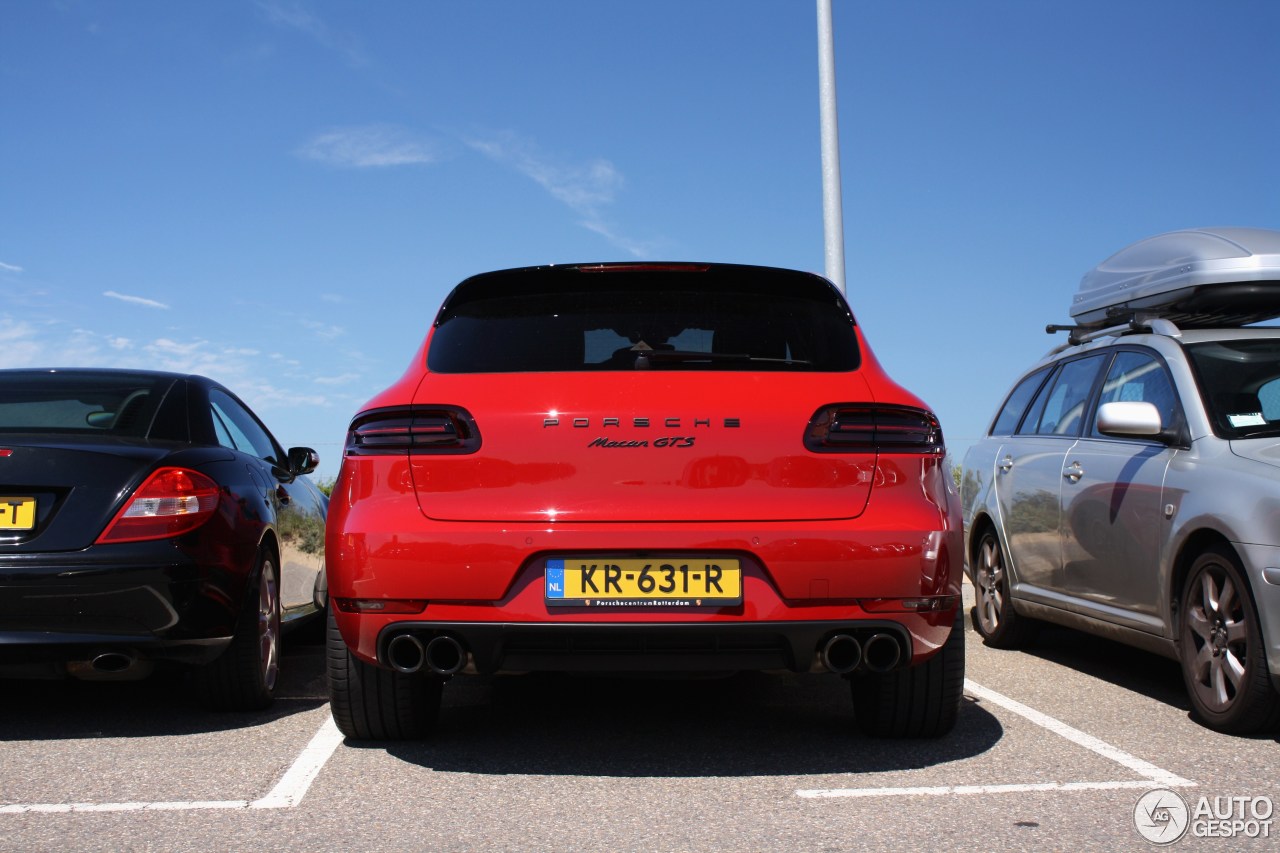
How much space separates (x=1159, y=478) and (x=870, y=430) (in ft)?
6.48

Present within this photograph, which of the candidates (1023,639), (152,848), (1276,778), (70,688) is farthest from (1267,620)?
(70,688)

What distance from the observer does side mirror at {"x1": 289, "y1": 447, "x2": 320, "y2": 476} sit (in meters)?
6.68

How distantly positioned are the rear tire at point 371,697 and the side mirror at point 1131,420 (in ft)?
9.63

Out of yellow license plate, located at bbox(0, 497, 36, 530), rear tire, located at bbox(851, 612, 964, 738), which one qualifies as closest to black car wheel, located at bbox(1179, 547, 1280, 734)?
rear tire, located at bbox(851, 612, 964, 738)

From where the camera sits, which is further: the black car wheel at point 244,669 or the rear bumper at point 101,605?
the black car wheel at point 244,669

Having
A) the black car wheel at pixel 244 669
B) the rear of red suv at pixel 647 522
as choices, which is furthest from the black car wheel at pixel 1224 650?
the black car wheel at pixel 244 669

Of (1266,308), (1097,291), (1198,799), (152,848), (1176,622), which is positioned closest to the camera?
(152,848)

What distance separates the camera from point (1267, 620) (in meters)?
4.64

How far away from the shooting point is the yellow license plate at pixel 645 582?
402cm

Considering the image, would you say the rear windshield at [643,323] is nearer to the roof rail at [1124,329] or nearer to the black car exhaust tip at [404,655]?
the black car exhaust tip at [404,655]

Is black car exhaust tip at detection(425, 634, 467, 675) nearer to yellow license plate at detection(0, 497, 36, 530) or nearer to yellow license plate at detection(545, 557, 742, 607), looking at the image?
yellow license plate at detection(545, 557, 742, 607)

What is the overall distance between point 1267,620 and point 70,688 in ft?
16.5

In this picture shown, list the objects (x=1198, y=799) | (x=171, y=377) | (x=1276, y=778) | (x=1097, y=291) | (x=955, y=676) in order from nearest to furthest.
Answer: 1. (x=1198, y=799)
2. (x=1276, y=778)
3. (x=955, y=676)
4. (x=171, y=377)
5. (x=1097, y=291)

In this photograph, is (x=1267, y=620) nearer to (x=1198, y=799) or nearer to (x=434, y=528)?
(x=1198, y=799)
